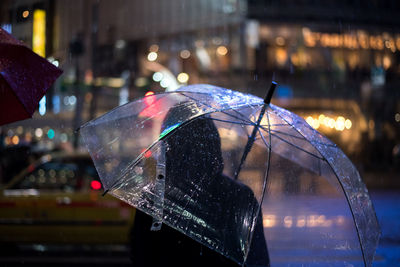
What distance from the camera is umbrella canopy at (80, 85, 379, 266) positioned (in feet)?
10.5

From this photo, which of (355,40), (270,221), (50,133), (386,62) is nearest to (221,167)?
(270,221)

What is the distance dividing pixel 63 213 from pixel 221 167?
4.47m

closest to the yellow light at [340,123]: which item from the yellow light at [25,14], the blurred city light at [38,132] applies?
the blurred city light at [38,132]

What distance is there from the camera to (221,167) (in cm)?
338

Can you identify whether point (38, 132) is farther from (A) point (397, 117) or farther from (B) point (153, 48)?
(A) point (397, 117)

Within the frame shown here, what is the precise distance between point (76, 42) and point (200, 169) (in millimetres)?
12512

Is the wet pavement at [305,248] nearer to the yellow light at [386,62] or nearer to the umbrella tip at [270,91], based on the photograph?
the umbrella tip at [270,91]

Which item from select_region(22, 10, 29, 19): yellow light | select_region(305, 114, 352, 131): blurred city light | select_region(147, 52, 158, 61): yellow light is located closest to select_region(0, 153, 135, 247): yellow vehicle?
select_region(22, 10, 29, 19): yellow light

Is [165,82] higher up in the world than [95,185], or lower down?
higher up

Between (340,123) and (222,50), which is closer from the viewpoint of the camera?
(340,123)

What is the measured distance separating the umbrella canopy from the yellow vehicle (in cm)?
360

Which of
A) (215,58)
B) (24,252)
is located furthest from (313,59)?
(24,252)

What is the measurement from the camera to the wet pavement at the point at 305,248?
11.5 ft

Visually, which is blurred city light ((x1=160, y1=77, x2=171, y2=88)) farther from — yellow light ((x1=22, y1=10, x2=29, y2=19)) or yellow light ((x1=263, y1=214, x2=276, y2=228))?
yellow light ((x1=263, y1=214, x2=276, y2=228))
